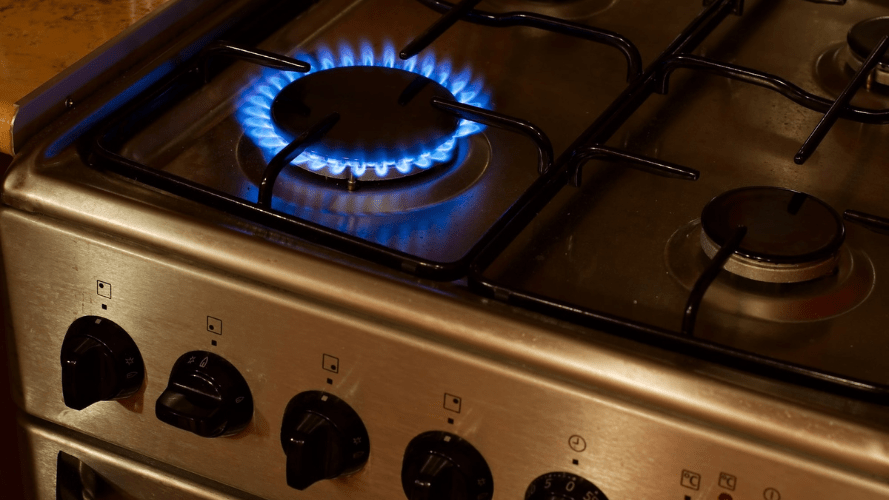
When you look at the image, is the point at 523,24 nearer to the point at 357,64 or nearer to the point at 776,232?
the point at 357,64

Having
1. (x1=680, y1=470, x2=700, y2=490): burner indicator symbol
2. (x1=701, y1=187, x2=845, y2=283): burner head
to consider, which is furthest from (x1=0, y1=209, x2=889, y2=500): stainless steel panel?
(x1=701, y1=187, x2=845, y2=283): burner head

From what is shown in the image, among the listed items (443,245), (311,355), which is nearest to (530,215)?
(443,245)

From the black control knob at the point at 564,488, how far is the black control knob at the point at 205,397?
0.20 metres

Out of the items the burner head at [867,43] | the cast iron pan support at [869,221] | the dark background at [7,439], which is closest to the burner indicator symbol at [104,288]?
the dark background at [7,439]

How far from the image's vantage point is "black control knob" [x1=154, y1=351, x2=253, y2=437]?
0.65 meters

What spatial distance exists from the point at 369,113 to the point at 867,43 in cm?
43

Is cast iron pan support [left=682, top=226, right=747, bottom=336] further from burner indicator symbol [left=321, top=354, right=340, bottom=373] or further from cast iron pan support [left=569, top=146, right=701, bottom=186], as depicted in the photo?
burner indicator symbol [left=321, top=354, right=340, bottom=373]

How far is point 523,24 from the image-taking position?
2.79 ft

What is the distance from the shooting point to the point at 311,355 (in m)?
0.64

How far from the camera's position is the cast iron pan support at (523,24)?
798mm

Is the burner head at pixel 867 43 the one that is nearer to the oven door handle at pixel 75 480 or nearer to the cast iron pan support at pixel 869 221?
the cast iron pan support at pixel 869 221

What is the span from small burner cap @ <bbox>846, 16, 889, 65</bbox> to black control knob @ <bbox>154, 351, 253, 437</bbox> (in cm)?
58

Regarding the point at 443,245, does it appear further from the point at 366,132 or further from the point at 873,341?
the point at 873,341

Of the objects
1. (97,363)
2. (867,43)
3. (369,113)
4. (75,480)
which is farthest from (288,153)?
(867,43)
